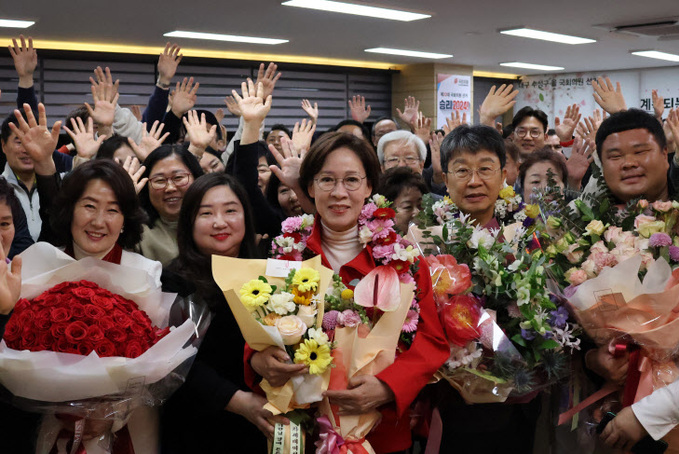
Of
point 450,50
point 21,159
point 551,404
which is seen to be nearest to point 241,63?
point 450,50

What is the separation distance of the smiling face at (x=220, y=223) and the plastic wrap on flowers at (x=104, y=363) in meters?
0.33

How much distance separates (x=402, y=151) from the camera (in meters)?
3.92

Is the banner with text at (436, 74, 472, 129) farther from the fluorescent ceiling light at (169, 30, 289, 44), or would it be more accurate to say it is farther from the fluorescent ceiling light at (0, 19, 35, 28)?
the fluorescent ceiling light at (0, 19, 35, 28)

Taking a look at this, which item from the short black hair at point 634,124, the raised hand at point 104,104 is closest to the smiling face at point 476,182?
the short black hair at point 634,124

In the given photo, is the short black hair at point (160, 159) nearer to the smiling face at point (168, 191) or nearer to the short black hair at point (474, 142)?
the smiling face at point (168, 191)

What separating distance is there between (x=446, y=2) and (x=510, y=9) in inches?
36.3

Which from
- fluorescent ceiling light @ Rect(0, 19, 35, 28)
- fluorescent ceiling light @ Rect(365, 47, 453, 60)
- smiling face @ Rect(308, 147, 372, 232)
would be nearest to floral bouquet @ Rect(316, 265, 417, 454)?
smiling face @ Rect(308, 147, 372, 232)

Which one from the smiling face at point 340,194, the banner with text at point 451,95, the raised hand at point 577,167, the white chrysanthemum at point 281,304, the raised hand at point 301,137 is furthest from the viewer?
the banner with text at point 451,95

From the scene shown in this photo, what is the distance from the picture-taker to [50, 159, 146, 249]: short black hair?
209cm

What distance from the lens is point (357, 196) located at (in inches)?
81.2

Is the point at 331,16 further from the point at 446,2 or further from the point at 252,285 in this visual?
the point at 252,285

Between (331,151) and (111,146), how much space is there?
197 centimetres

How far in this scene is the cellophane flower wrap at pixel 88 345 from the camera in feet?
5.31

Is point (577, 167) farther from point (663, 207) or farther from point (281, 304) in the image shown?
point (281, 304)
